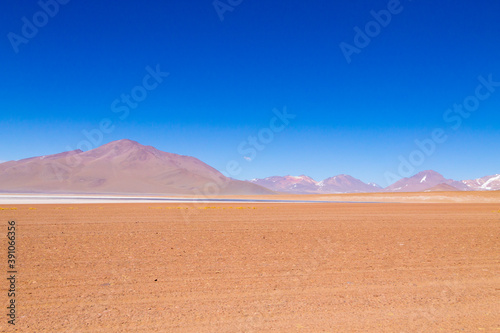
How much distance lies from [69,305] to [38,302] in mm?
558

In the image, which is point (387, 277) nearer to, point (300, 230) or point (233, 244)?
point (233, 244)

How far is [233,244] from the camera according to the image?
1239 centimetres

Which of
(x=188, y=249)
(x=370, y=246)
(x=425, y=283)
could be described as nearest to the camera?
(x=425, y=283)

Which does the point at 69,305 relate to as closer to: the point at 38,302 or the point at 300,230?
the point at 38,302

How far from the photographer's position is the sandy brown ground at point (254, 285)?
221 inches

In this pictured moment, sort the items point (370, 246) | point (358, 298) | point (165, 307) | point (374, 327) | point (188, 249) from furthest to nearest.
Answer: point (370, 246) < point (188, 249) < point (358, 298) < point (165, 307) < point (374, 327)

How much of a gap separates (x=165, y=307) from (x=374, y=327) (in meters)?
3.08

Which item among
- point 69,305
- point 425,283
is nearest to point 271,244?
point 425,283

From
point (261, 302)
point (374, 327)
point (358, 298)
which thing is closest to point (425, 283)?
point (358, 298)

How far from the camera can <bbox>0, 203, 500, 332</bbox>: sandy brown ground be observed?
18.4ft

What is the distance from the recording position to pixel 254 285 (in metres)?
7.46

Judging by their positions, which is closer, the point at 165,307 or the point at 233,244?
the point at 165,307

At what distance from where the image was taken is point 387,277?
8.22 m

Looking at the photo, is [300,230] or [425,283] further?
[300,230]
